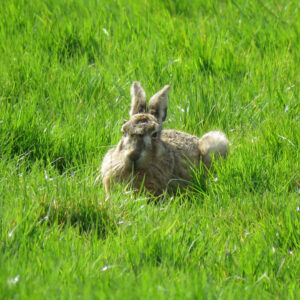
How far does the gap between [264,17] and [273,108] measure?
2209 millimetres

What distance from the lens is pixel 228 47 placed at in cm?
726

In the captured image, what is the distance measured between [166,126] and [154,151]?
109 cm

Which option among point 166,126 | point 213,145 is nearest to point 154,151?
point 213,145

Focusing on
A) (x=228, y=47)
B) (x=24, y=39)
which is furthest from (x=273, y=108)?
(x=24, y=39)

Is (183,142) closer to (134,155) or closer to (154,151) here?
(154,151)

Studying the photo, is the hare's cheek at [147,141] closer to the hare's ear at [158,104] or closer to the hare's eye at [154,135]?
the hare's eye at [154,135]

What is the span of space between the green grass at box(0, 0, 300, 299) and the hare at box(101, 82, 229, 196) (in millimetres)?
207

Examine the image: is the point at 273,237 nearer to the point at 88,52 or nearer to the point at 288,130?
the point at 288,130

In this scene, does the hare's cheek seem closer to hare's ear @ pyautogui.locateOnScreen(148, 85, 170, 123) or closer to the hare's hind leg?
hare's ear @ pyautogui.locateOnScreen(148, 85, 170, 123)

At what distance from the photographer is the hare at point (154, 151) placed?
5.14 meters

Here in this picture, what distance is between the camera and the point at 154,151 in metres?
5.33

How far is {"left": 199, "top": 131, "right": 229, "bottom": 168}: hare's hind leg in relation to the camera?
5686 mm

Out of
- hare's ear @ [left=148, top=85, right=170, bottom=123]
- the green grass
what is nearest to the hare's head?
hare's ear @ [left=148, top=85, right=170, bottom=123]

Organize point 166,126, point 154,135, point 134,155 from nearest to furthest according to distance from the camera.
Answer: point 134,155
point 154,135
point 166,126
